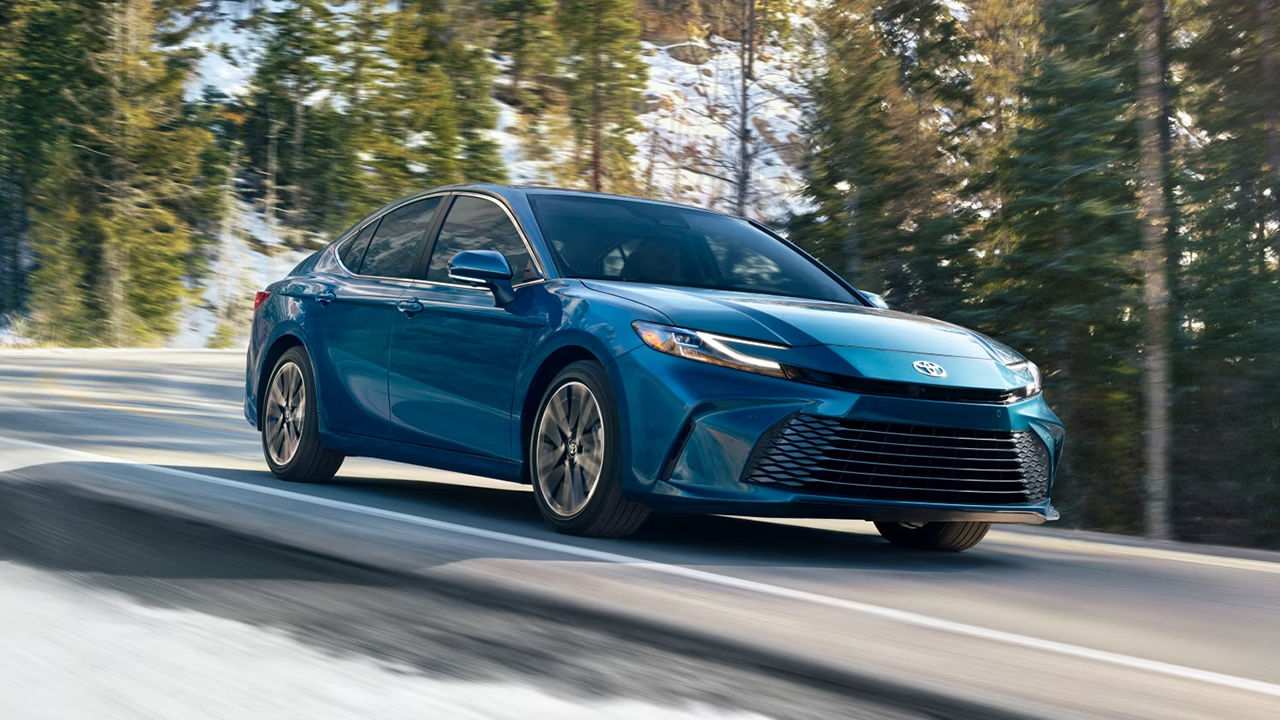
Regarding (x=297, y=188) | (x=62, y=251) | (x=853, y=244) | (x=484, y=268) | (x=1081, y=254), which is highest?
(x=297, y=188)

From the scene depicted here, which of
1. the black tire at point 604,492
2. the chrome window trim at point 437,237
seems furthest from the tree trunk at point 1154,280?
the black tire at point 604,492

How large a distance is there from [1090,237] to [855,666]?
13762 mm

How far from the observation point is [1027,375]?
653 centimetres

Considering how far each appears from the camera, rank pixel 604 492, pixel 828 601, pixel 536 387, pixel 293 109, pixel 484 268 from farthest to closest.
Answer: pixel 293 109 < pixel 484 268 < pixel 536 387 < pixel 604 492 < pixel 828 601

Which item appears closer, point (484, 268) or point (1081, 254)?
point (484, 268)

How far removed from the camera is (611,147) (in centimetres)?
3422

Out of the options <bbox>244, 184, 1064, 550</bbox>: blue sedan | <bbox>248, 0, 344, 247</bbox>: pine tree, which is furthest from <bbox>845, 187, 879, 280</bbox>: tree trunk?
<bbox>248, 0, 344, 247</bbox>: pine tree

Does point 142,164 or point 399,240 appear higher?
point 142,164

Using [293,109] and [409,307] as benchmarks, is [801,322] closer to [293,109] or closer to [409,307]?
[409,307]

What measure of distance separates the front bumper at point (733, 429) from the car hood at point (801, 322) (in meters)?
0.22

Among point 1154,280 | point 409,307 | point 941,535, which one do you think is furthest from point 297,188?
point 941,535

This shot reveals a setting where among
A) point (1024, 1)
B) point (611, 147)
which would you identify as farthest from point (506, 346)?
point (611, 147)

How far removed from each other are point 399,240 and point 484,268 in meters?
1.56

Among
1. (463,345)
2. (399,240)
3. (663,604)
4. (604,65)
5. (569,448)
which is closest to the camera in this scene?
(663,604)
